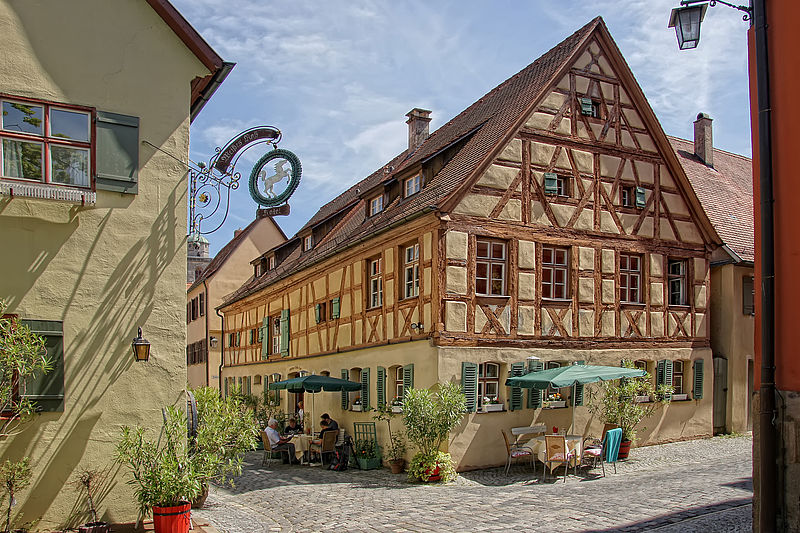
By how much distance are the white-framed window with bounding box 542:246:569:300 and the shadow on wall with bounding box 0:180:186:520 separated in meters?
9.12

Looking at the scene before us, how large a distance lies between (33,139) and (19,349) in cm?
264

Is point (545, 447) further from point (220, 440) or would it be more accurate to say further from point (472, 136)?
point (472, 136)

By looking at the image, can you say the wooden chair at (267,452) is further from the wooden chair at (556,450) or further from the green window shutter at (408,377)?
the wooden chair at (556,450)

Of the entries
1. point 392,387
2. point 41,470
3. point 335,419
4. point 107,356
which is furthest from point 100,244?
point 335,419

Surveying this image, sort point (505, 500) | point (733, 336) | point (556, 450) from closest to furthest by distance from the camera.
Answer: point (505, 500) → point (556, 450) → point (733, 336)

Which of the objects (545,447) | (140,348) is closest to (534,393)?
(545,447)


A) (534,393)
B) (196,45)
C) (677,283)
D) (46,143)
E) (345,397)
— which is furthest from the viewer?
(345,397)

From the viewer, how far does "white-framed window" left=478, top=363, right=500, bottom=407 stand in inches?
631

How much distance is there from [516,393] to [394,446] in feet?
9.04

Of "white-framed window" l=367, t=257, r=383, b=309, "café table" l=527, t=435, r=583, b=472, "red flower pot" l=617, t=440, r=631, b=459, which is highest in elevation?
"white-framed window" l=367, t=257, r=383, b=309

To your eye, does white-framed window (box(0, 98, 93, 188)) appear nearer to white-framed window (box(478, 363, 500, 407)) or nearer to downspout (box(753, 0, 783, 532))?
downspout (box(753, 0, 783, 532))

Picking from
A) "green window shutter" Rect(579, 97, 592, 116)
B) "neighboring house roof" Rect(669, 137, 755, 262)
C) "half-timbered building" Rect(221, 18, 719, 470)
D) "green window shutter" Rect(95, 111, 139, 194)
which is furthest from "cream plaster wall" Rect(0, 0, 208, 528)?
"neighboring house roof" Rect(669, 137, 755, 262)

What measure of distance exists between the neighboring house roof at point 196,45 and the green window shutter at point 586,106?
9576mm

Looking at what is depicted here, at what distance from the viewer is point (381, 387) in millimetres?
17797
